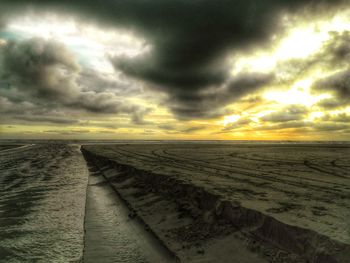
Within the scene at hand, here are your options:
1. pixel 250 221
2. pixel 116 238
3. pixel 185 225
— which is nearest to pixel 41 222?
pixel 116 238

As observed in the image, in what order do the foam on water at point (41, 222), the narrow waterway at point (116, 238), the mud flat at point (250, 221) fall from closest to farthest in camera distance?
the mud flat at point (250, 221)
the narrow waterway at point (116, 238)
the foam on water at point (41, 222)

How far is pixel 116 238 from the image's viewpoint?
6.57m

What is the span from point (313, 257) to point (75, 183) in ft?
43.9

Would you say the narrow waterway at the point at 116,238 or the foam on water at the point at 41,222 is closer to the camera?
the narrow waterway at the point at 116,238

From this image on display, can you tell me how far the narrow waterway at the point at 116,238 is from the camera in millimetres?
5465

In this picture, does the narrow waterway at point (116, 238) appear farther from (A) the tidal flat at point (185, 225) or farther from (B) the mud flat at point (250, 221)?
(B) the mud flat at point (250, 221)

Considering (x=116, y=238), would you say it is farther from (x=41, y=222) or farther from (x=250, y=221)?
(x=250, y=221)

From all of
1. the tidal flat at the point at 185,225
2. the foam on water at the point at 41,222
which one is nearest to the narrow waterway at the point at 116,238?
the tidal flat at the point at 185,225

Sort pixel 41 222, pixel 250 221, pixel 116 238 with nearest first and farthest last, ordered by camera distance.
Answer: pixel 250 221 → pixel 116 238 → pixel 41 222

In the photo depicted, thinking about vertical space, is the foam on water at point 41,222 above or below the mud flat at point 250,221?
A: below

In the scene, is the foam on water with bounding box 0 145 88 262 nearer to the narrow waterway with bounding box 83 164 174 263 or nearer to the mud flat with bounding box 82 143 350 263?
the narrow waterway with bounding box 83 164 174 263

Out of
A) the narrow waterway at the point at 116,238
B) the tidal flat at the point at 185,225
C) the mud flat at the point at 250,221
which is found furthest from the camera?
the narrow waterway at the point at 116,238

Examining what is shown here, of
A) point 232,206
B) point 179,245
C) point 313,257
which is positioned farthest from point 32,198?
point 313,257

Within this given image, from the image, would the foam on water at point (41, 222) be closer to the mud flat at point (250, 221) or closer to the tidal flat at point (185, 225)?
the tidal flat at point (185, 225)
